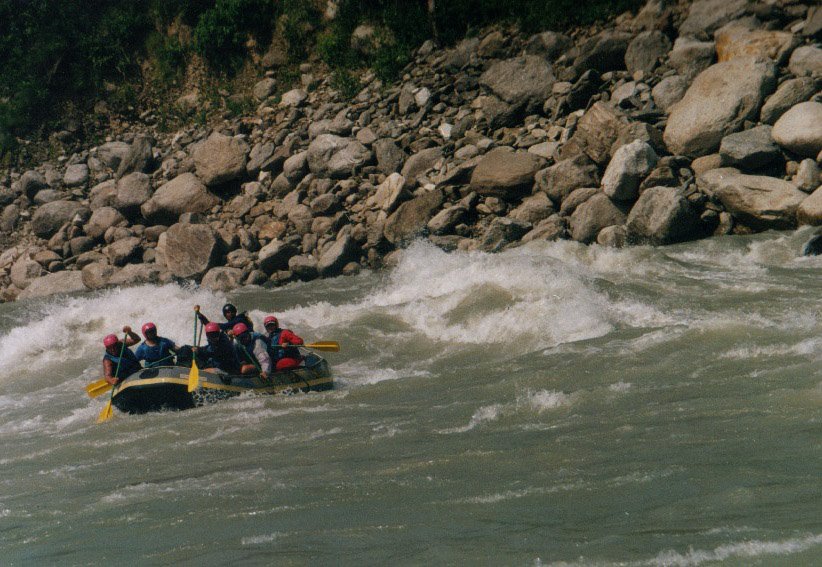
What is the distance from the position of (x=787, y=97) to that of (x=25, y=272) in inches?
605

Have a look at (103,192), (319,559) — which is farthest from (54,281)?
(319,559)

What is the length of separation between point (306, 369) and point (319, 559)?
4.81 metres

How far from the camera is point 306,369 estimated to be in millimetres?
9305

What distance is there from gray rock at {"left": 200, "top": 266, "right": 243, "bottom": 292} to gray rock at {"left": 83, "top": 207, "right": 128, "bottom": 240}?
A: 4.19 metres

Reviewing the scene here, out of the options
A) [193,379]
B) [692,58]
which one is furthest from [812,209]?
[193,379]

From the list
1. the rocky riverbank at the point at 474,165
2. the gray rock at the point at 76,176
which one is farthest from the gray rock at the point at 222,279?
the gray rock at the point at 76,176

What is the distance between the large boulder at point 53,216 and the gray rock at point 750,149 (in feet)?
47.0

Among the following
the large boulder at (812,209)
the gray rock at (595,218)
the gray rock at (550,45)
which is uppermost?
the gray rock at (550,45)

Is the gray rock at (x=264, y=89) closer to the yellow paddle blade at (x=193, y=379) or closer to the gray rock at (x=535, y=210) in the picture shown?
the gray rock at (x=535, y=210)

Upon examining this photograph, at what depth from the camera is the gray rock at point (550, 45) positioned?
63.0 feet

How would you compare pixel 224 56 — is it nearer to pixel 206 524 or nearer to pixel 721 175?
pixel 721 175

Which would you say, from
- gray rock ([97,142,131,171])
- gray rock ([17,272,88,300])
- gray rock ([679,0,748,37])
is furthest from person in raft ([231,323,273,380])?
gray rock ([97,142,131,171])

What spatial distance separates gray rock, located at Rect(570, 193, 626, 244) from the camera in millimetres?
13375

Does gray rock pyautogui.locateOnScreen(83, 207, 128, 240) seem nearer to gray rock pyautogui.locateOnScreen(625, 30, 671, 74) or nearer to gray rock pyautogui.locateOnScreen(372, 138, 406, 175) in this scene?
gray rock pyautogui.locateOnScreen(372, 138, 406, 175)
